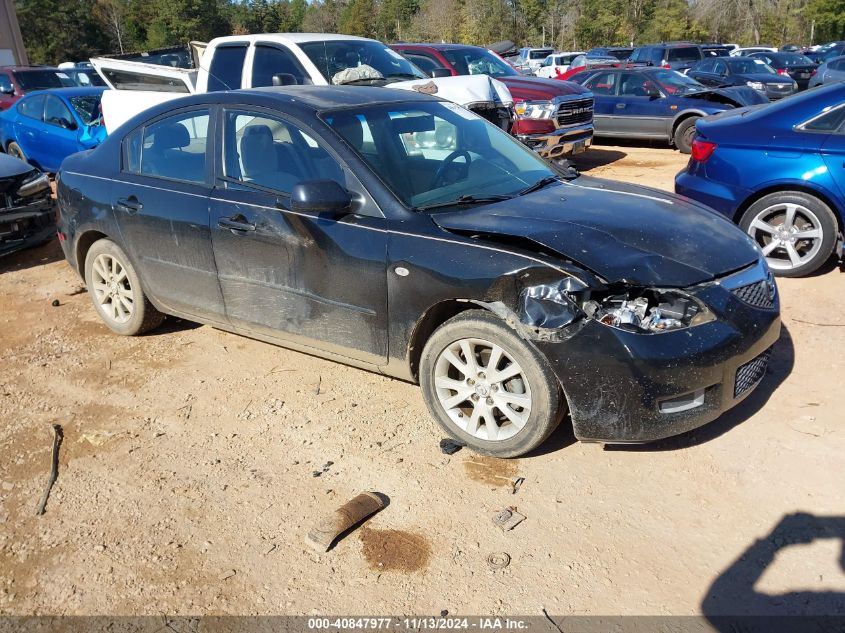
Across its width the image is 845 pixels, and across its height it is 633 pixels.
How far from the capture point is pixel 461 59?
37.9 ft

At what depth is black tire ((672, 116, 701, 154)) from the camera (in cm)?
1280

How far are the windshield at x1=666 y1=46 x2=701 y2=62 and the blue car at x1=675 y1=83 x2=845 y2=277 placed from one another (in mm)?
18998

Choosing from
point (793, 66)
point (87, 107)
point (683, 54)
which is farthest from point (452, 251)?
point (793, 66)

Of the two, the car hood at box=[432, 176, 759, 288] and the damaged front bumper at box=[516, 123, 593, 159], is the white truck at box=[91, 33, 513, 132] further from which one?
the car hood at box=[432, 176, 759, 288]

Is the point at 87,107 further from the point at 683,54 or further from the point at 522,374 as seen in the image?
the point at 683,54

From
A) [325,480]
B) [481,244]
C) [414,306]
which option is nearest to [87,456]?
[325,480]

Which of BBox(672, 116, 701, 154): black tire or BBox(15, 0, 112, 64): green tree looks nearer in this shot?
BBox(672, 116, 701, 154): black tire

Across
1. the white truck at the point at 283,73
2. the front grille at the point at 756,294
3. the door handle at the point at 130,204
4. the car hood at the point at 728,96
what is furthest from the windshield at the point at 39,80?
the front grille at the point at 756,294

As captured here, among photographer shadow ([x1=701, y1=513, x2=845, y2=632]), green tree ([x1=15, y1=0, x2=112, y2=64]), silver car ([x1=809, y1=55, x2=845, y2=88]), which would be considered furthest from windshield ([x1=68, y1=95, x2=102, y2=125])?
green tree ([x1=15, y1=0, x2=112, y2=64])

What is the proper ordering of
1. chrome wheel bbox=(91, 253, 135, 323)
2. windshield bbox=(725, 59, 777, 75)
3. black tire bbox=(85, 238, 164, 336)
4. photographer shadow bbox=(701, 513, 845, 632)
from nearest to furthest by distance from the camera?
photographer shadow bbox=(701, 513, 845, 632), black tire bbox=(85, 238, 164, 336), chrome wheel bbox=(91, 253, 135, 323), windshield bbox=(725, 59, 777, 75)

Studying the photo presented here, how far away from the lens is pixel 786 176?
5.82 metres

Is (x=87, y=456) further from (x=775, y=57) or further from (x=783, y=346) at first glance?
(x=775, y=57)

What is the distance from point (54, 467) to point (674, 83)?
1291 centimetres

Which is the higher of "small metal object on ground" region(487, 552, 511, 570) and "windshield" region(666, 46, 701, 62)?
"windshield" region(666, 46, 701, 62)
